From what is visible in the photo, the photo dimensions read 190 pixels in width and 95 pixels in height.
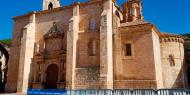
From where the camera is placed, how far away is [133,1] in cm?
2725

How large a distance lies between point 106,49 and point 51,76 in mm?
7166

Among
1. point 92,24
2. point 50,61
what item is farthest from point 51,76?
point 92,24

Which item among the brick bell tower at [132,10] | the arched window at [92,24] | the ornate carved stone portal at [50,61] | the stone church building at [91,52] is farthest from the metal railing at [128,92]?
the brick bell tower at [132,10]

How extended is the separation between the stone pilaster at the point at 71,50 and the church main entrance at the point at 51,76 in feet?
9.21

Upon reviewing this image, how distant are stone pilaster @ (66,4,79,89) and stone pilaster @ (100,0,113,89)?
9.20 feet

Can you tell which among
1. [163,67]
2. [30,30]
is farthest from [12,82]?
[163,67]

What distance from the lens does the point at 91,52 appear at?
20.5 m

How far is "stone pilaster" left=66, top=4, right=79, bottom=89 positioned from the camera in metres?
19.9

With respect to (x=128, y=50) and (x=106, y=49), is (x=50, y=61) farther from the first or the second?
(x=128, y=50)

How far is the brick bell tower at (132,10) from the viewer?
1042 inches

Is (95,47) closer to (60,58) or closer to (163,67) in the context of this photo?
(60,58)

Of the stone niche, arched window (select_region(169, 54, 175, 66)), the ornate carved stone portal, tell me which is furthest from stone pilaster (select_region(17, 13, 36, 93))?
arched window (select_region(169, 54, 175, 66))

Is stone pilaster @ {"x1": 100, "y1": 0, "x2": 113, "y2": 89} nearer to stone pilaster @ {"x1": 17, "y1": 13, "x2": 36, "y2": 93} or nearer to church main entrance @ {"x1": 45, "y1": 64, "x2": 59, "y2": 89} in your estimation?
church main entrance @ {"x1": 45, "y1": 64, "x2": 59, "y2": 89}

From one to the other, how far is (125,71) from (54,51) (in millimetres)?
7738
